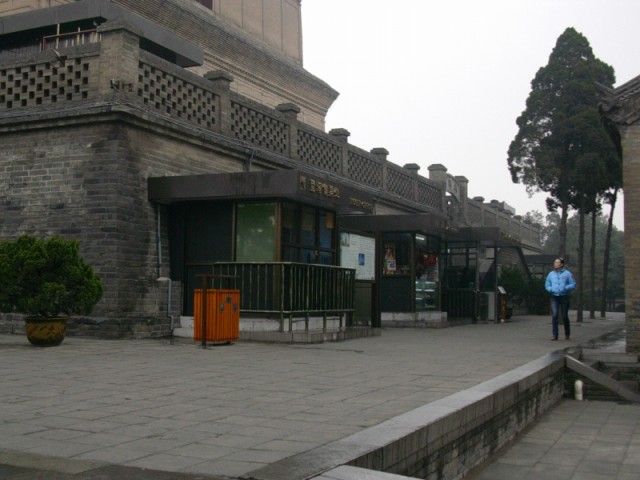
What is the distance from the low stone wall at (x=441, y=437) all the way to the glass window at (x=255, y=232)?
15.8 feet

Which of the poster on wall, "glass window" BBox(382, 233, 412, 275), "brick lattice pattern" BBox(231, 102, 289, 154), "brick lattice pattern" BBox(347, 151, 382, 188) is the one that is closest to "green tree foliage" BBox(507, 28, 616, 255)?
"brick lattice pattern" BBox(347, 151, 382, 188)

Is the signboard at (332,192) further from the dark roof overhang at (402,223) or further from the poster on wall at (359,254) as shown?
the dark roof overhang at (402,223)

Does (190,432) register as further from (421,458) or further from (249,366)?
(249,366)

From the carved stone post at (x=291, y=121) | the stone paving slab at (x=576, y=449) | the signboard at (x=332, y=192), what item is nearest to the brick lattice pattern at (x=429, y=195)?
the carved stone post at (x=291, y=121)

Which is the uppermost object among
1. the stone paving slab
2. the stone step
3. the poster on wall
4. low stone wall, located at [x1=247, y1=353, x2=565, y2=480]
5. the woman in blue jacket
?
the poster on wall

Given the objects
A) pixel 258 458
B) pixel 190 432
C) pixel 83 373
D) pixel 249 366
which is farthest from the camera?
pixel 249 366

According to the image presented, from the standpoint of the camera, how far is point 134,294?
37.9ft

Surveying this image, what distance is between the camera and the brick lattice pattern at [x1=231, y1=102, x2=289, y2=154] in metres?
14.5

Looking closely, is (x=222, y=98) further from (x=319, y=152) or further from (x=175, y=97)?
(x=319, y=152)

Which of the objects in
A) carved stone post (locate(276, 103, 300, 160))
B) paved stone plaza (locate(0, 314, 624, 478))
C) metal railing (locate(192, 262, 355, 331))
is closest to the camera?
paved stone plaza (locate(0, 314, 624, 478))

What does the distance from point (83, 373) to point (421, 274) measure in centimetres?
1237

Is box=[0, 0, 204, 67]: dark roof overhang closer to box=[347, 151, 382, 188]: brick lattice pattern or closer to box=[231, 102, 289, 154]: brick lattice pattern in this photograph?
box=[231, 102, 289, 154]: brick lattice pattern

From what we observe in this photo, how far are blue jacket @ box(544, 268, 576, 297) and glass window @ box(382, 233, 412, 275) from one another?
175 inches

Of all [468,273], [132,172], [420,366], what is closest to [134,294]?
[132,172]
